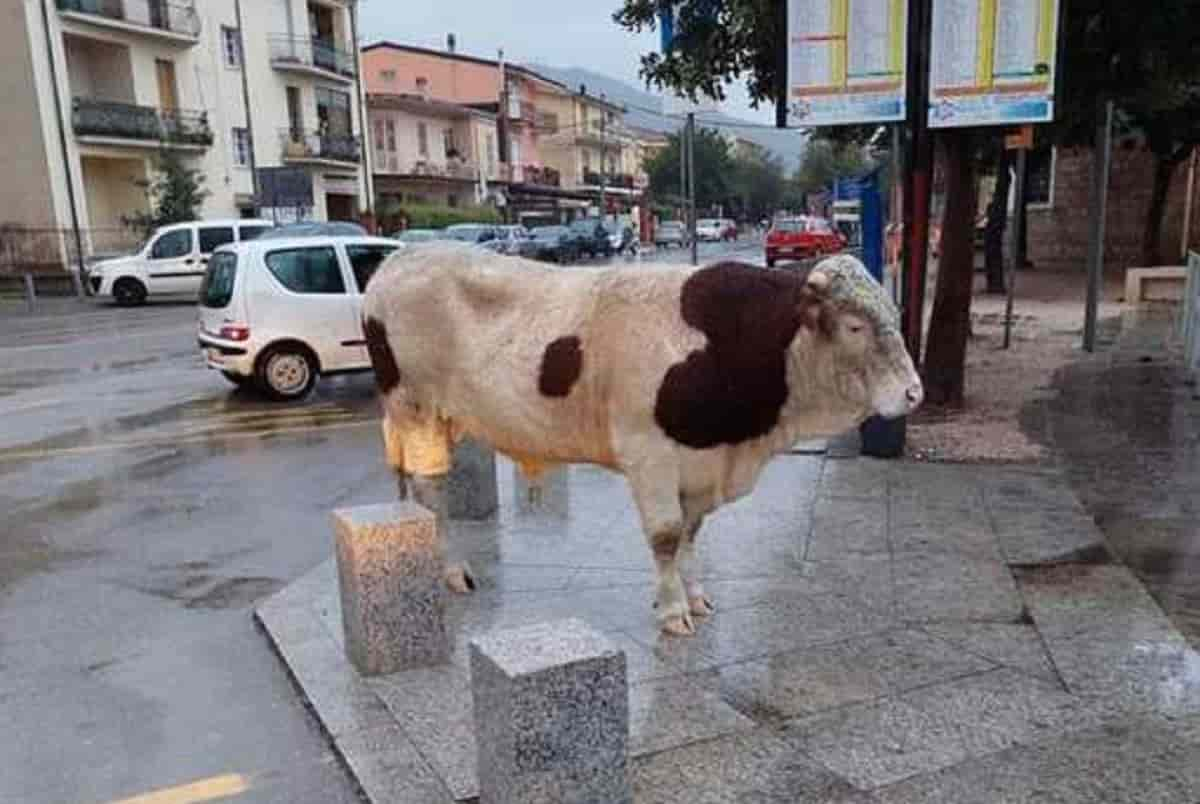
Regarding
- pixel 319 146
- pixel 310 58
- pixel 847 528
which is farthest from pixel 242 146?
pixel 847 528

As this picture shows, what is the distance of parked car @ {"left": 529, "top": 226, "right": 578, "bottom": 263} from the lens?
36.5 m

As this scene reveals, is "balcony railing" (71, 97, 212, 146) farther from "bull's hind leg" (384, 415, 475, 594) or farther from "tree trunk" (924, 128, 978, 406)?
"bull's hind leg" (384, 415, 475, 594)

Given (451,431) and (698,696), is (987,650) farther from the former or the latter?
(451,431)

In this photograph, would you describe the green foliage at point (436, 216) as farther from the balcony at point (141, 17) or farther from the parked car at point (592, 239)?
the balcony at point (141, 17)

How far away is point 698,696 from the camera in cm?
426

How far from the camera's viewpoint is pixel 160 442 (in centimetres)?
991

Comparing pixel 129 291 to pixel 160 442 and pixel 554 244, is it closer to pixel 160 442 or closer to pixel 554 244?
pixel 554 244

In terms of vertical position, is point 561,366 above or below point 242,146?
below

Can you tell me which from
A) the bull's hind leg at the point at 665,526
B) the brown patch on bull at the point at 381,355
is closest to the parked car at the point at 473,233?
the brown patch on bull at the point at 381,355

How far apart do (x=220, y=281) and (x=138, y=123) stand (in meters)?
24.7

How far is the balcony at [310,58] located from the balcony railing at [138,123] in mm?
4992

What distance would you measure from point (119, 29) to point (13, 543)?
31.3m

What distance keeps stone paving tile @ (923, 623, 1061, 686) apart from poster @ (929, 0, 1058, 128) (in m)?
4.55

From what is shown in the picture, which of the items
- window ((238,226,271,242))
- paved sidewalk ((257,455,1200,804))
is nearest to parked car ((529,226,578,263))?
window ((238,226,271,242))
